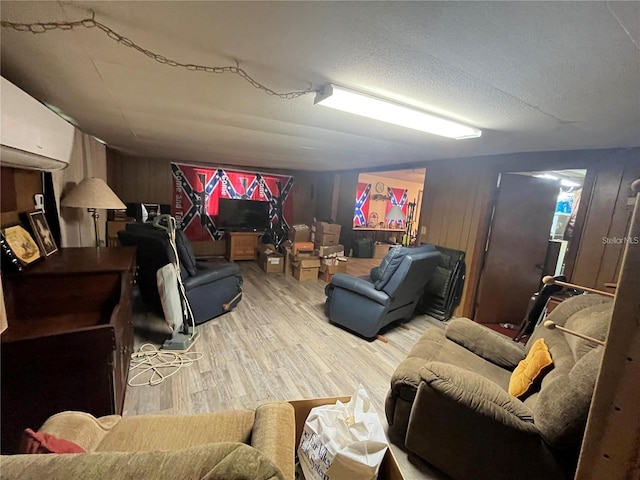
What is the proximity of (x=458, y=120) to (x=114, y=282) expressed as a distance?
8.35 ft

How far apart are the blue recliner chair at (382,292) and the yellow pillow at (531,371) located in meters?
1.15

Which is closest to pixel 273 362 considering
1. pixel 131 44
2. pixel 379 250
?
pixel 131 44

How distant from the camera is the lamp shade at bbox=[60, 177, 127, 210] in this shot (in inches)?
86.5

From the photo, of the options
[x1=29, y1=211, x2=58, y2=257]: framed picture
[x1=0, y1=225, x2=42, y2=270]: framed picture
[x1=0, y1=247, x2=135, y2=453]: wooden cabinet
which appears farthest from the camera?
[x1=29, y1=211, x2=58, y2=257]: framed picture

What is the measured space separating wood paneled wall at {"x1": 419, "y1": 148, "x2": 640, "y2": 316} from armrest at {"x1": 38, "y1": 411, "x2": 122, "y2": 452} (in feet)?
11.5

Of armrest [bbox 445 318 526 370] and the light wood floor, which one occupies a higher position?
armrest [bbox 445 318 526 370]

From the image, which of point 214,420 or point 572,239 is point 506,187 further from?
point 214,420

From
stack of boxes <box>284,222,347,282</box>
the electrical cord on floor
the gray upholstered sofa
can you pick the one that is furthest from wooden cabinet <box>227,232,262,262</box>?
the gray upholstered sofa

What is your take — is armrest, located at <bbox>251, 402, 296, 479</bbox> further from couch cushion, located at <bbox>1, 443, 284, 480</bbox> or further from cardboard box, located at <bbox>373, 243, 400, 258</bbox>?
cardboard box, located at <bbox>373, 243, 400, 258</bbox>

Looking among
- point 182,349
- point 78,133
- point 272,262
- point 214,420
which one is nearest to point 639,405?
point 214,420

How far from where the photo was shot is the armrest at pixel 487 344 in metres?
1.89

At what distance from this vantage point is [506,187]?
3.12m

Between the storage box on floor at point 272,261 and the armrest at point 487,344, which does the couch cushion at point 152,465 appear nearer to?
the armrest at point 487,344

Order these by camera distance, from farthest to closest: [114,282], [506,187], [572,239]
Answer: [506,187] → [572,239] → [114,282]
